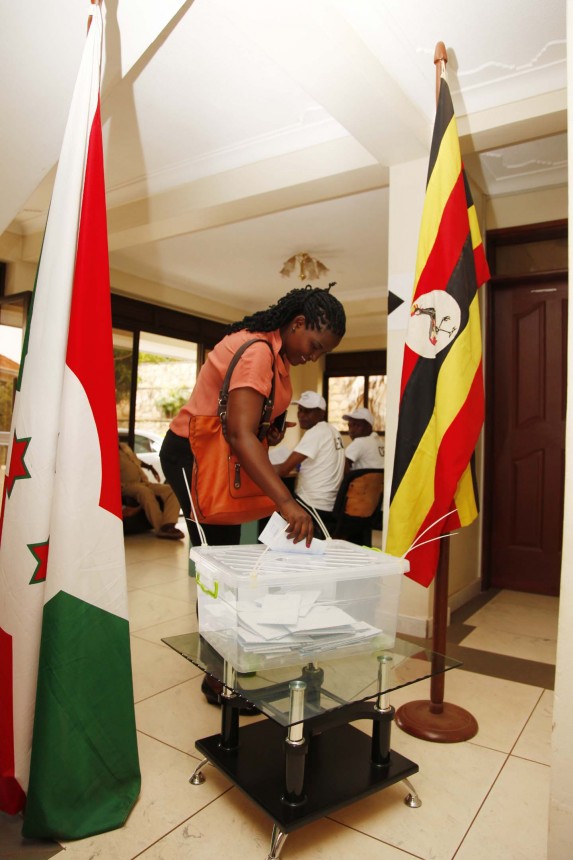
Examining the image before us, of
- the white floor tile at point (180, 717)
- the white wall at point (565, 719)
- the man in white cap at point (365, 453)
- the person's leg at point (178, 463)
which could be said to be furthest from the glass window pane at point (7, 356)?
the white wall at point (565, 719)

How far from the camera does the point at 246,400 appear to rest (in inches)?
58.1

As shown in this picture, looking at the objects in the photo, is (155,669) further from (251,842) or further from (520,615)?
(520,615)

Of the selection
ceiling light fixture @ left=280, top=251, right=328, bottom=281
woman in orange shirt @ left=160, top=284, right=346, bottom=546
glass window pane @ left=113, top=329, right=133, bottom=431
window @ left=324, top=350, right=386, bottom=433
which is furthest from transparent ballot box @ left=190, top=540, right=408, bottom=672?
window @ left=324, top=350, right=386, bottom=433

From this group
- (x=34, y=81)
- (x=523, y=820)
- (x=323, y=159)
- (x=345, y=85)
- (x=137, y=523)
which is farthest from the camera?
(x=137, y=523)

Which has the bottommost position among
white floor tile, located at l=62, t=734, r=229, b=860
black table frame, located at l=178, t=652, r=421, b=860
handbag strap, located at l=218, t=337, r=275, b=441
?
white floor tile, located at l=62, t=734, r=229, b=860

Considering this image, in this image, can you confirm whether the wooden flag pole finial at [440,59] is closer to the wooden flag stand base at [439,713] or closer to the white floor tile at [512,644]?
the wooden flag stand base at [439,713]

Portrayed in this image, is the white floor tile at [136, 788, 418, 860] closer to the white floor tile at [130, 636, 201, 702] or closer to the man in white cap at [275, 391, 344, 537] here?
the white floor tile at [130, 636, 201, 702]

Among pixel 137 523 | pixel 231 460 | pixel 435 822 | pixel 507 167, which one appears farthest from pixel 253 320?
pixel 137 523

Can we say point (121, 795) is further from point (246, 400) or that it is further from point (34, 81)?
point (34, 81)

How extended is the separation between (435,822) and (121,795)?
76 cm

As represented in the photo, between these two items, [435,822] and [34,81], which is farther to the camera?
[34,81]

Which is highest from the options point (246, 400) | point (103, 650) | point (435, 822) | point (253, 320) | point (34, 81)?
point (34, 81)

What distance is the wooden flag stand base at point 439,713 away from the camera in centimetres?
177

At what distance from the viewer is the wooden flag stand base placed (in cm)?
177
